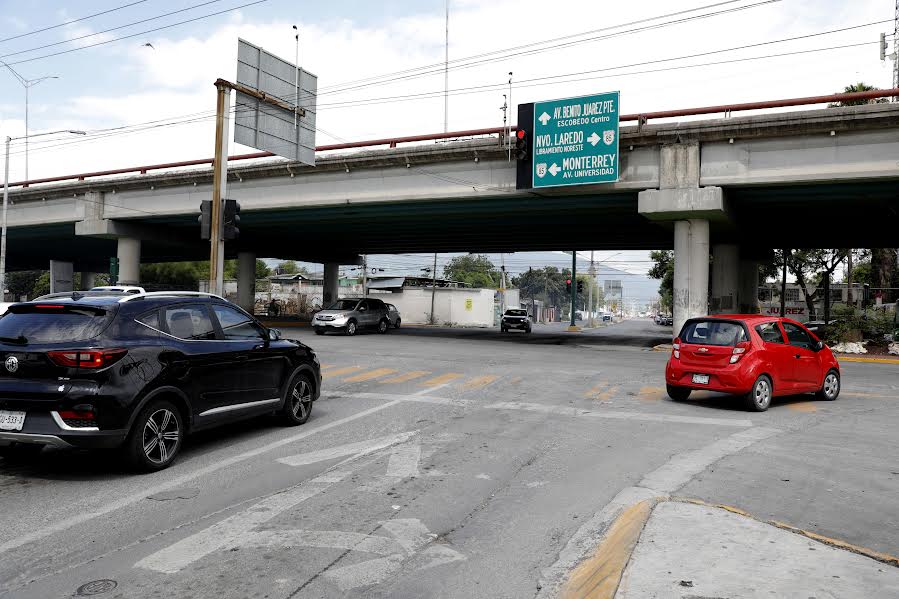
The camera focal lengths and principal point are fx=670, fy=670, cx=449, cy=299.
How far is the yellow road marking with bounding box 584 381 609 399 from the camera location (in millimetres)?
12098

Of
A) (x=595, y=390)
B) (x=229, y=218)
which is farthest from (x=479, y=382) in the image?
(x=229, y=218)

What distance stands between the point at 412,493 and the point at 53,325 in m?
3.70

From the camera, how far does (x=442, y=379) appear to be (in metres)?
14.3

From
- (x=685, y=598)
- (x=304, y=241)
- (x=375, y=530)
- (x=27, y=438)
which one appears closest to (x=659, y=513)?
(x=685, y=598)

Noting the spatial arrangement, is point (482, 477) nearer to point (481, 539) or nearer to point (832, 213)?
point (481, 539)

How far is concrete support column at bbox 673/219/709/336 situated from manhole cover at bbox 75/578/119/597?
71.1 feet

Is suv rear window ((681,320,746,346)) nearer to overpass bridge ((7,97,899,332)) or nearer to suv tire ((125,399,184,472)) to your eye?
suv tire ((125,399,184,472))

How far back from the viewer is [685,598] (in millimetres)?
3486

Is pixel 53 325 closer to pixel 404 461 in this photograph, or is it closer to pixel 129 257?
pixel 404 461

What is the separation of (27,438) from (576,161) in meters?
19.3

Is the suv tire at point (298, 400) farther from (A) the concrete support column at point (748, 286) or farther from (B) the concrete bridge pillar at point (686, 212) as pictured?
(A) the concrete support column at point (748, 286)

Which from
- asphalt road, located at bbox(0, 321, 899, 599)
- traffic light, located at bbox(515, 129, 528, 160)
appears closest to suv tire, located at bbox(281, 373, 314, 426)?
asphalt road, located at bbox(0, 321, 899, 599)

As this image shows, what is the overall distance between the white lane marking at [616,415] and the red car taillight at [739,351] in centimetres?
116

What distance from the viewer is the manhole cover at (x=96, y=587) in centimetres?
381
